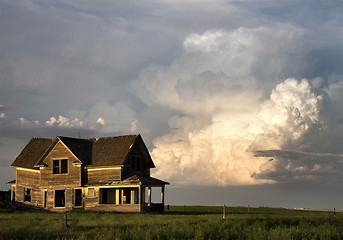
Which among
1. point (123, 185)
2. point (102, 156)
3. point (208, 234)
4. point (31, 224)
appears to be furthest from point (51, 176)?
point (208, 234)

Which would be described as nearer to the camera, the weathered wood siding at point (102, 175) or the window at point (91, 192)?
the weathered wood siding at point (102, 175)

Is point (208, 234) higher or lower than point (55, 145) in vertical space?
lower

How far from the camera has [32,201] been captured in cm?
5381

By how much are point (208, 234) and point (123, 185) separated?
23344mm

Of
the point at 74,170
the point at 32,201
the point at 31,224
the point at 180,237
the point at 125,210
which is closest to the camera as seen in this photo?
the point at 180,237

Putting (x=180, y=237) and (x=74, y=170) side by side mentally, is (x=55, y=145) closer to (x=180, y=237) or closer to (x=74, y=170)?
(x=74, y=170)

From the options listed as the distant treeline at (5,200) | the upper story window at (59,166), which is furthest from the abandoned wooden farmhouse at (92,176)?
the distant treeline at (5,200)

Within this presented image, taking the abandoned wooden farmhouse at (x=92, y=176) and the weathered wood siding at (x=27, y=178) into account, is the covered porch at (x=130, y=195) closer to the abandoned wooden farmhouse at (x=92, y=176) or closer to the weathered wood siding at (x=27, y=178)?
the abandoned wooden farmhouse at (x=92, y=176)

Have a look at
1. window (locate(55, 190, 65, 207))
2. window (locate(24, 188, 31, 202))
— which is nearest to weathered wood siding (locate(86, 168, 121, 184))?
window (locate(55, 190, 65, 207))

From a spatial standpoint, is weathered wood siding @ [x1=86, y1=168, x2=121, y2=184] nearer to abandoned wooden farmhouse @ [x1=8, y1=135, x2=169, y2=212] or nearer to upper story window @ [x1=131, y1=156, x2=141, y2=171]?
abandoned wooden farmhouse @ [x1=8, y1=135, x2=169, y2=212]

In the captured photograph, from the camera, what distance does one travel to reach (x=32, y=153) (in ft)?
186

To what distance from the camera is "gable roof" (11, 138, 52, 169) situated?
182 feet

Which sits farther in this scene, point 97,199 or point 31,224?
point 97,199

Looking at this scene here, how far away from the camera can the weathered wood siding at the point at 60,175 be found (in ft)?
165
